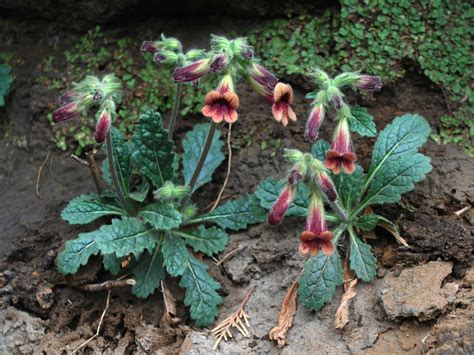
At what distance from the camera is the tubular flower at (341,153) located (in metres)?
3.66

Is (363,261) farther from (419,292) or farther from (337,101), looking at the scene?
(337,101)

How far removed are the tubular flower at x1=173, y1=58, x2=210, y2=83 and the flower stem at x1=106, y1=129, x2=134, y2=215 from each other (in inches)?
21.2

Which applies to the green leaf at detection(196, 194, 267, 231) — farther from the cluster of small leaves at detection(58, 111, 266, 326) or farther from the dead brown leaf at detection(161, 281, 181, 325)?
the dead brown leaf at detection(161, 281, 181, 325)

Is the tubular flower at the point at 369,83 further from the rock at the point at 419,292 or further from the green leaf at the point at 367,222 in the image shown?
the rock at the point at 419,292

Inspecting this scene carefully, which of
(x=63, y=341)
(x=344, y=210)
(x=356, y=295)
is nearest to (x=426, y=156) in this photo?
(x=344, y=210)

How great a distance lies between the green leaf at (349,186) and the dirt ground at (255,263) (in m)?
0.21

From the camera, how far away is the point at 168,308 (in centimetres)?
411

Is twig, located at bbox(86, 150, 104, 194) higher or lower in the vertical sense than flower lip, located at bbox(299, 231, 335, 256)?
lower

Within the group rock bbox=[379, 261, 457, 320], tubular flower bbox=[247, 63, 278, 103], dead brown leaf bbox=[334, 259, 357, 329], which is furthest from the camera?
tubular flower bbox=[247, 63, 278, 103]

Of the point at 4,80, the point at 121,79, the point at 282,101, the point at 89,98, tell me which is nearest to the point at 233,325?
the point at 282,101

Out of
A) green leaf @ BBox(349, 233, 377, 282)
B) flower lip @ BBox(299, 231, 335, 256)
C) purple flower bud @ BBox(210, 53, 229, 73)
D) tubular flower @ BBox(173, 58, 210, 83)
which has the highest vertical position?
purple flower bud @ BBox(210, 53, 229, 73)

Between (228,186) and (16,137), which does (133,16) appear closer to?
(16,137)

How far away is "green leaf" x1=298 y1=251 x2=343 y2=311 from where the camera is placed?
3.85m

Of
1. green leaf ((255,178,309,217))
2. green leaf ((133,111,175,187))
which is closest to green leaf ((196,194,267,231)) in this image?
green leaf ((255,178,309,217))
